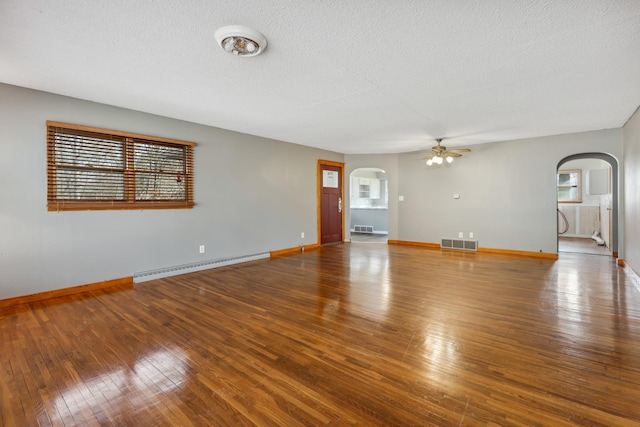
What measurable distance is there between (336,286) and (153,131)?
3.51 metres

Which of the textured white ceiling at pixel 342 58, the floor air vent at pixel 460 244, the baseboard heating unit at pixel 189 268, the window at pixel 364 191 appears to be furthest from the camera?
the window at pixel 364 191

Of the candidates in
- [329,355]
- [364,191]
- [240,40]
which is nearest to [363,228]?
[364,191]

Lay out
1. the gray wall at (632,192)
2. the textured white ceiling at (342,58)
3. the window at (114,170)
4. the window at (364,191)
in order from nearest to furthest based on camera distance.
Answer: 1. the textured white ceiling at (342,58)
2. the window at (114,170)
3. the gray wall at (632,192)
4. the window at (364,191)

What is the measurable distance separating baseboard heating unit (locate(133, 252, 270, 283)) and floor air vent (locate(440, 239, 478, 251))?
434 centimetres

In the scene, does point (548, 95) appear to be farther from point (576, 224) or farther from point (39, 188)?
point (576, 224)

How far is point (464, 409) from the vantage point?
5.24 feet

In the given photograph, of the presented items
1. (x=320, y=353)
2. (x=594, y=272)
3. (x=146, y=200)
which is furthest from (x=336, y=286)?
(x=594, y=272)

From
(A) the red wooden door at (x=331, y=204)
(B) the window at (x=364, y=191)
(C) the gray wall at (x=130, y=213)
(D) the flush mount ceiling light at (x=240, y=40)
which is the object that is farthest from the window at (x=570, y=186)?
(D) the flush mount ceiling light at (x=240, y=40)

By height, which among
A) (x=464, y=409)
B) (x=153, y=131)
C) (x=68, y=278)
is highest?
(x=153, y=131)

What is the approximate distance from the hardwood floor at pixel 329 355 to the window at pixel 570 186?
18.2ft

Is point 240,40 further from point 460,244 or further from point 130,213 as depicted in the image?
point 460,244

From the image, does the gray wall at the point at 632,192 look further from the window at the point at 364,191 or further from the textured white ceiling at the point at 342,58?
the window at the point at 364,191

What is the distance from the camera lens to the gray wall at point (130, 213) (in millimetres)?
3328

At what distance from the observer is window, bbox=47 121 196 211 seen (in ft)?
11.8
